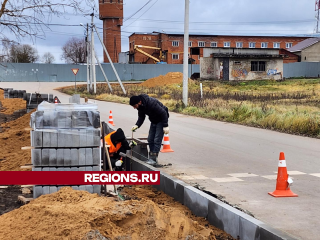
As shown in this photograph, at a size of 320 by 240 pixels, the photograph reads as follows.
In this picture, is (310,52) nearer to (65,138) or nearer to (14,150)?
(14,150)

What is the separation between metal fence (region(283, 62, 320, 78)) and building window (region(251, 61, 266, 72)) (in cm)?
931

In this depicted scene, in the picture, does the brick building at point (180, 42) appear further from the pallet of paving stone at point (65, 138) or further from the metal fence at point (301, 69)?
the pallet of paving stone at point (65, 138)

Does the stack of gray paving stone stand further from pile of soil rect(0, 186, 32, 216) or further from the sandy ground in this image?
the sandy ground

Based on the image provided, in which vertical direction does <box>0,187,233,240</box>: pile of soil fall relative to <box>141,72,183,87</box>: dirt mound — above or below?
below

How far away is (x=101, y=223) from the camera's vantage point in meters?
4.23

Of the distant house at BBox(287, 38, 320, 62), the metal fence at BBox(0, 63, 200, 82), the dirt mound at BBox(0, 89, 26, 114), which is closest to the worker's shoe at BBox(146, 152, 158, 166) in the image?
the dirt mound at BBox(0, 89, 26, 114)

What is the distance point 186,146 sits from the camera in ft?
A: 37.8

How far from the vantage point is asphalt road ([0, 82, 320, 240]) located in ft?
17.7

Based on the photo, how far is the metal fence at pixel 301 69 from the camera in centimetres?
6335

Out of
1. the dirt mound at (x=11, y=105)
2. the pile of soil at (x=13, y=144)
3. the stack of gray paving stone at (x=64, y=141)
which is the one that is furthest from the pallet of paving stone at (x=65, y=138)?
the dirt mound at (x=11, y=105)

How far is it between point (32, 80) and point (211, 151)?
188ft

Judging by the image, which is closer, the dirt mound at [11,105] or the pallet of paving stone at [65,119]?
the pallet of paving stone at [65,119]

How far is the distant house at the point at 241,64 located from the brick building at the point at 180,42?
1521 centimetres

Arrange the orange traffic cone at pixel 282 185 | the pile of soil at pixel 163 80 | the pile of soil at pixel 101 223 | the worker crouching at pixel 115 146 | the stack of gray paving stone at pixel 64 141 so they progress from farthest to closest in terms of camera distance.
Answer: the pile of soil at pixel 163 80 < the worker crouching at pixel 115 146 < the orange traffic cone at pixel 282 185 < the stack of gray paving stone at pixel 64 141 < the pile of soil at pixel 101 223
